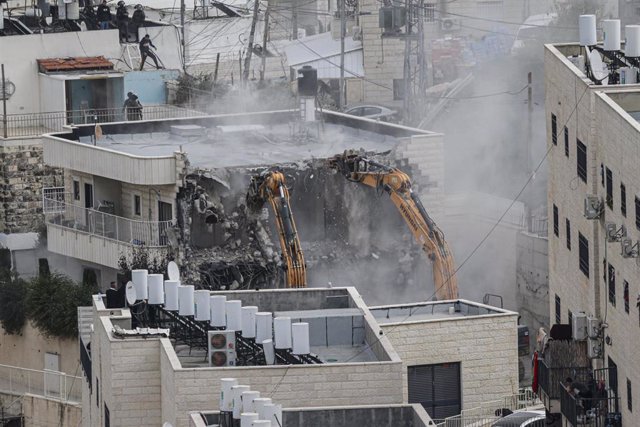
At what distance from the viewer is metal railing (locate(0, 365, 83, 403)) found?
6994cm

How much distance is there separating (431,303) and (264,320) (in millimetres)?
8475

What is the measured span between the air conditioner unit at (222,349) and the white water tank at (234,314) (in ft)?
4.01

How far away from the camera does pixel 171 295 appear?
180 ft

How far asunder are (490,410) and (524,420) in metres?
3.62

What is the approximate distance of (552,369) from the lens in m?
50.6

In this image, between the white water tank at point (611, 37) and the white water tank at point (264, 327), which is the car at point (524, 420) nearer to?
the white water tank at point (264, 327)

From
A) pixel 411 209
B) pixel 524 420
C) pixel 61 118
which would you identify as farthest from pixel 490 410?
pixel 61 118

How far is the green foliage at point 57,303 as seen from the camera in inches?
2813

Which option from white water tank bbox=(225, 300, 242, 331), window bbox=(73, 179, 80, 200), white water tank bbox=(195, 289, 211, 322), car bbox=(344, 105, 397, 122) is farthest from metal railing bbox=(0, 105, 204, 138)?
white water tank bbox=(225, 300, 242, 331)

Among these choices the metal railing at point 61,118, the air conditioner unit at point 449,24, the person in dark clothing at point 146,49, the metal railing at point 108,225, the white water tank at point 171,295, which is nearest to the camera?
the white water tank at point 171,295

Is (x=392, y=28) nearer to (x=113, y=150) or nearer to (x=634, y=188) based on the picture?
(x=113, y=150)

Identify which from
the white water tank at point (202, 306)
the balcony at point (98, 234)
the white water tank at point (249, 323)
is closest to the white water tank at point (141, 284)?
the white water tank at point (202, 306)

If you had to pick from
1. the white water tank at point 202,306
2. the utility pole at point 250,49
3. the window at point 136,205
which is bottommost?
the window at point 136,205

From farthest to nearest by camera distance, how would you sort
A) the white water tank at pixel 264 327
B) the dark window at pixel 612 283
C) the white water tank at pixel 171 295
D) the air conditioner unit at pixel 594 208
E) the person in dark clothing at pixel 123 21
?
1. the person in dark clothing at pixel 123 21
2. the white water tank at pixel 171 295
3. the white water tank at pixel 264 327
4. the air conditioner unit at pixel 594 208
5. the dark window at pixel 612 283
